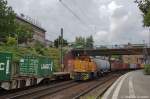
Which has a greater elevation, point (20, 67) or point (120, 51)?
point (120, 51)

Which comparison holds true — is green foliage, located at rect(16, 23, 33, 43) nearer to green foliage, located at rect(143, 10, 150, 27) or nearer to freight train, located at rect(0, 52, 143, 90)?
freight train, located at rect(0, 52, 143, 90)

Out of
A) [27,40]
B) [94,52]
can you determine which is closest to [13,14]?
[27,40]

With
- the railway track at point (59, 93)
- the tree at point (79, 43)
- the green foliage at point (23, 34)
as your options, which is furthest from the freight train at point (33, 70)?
the tree at point (79, 43)

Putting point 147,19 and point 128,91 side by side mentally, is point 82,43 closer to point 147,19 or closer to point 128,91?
point 147,19

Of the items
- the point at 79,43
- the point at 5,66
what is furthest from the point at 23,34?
the point at 5,66

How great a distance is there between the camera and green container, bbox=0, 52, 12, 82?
74.5 feet

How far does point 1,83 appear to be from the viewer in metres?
23.0

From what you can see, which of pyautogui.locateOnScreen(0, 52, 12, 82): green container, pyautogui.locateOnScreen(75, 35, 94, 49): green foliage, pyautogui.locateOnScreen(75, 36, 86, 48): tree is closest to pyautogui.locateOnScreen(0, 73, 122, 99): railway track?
pyautogui.locateOnScreen(0, 52, 12, 82): green container

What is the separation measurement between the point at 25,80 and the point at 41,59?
4404 millimetres

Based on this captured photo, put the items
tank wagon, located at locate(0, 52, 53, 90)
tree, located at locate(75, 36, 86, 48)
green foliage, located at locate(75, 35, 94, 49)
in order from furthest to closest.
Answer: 1. tree, located at locate(75, 36, 86, 48)
2. green foliage, located at locate(75, 35, 94, 49)
3. tank wagon, located at locate(0, 52, 53, 90)

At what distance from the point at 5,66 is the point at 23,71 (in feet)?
21.8

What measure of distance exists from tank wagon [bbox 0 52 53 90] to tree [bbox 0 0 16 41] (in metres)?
49.0

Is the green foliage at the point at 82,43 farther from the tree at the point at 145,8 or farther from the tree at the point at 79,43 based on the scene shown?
the tree at the point at 145,8

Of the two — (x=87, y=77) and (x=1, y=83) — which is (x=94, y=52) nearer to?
(x=87, y=77)
